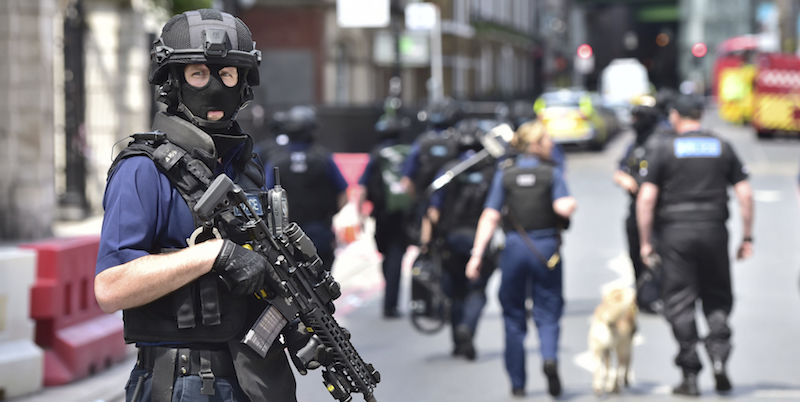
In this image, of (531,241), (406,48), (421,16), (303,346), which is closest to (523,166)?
(531,241)

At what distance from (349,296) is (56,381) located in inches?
187

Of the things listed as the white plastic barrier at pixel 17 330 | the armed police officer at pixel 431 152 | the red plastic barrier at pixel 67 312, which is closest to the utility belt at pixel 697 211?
the armed police officer at pixel 431 152

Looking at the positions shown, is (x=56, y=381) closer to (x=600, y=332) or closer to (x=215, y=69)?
(x=600, y=332)

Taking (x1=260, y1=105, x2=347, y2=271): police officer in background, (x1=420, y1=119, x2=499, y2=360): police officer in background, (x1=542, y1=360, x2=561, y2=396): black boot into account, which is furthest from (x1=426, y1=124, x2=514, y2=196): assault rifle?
(x1=542, y1=360, x2=561, y2=396): black boot

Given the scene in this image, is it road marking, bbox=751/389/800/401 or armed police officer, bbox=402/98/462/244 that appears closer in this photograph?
road marking, bbox=751/389/800/401

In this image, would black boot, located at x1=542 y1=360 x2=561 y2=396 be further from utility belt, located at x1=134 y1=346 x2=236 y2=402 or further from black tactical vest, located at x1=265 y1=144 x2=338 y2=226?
utility belt, located at x1=134 y1=346 x2=236 y2=402

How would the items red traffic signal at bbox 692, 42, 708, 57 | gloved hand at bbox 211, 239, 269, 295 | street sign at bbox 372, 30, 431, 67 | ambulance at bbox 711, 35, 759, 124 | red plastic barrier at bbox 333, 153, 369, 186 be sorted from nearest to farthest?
gloved hand at bbox 211, 239, 269, 295 < red plastic barrier at bbox 333, 153, 369, 186 < street sign at bbox 372, 30, 431, 67 < ambulance at bbox 711, 35, 759, 124 < red traffic signal at bbox 692, 42, 708, 57

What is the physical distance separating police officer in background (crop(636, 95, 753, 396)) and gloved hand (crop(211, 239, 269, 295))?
509 cm

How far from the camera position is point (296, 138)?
9.38 meters

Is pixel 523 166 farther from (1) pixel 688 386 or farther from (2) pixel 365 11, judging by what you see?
(2) pixel 365 11

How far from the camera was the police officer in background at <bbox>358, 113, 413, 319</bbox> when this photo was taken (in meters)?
10.9

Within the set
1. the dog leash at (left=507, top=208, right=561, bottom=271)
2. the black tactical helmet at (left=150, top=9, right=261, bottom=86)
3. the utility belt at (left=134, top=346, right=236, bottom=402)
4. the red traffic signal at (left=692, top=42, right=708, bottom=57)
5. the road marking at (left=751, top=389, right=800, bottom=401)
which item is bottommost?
the road marking at (left=751, top=389, right=800, bottom=401)

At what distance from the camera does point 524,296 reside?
8.01 metres

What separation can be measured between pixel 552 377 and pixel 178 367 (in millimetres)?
4566
